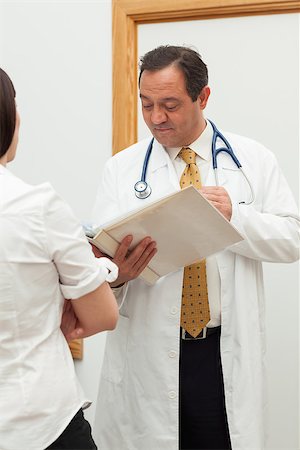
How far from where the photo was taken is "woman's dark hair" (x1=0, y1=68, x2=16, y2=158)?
3.79 ft

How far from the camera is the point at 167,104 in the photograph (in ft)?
5.84

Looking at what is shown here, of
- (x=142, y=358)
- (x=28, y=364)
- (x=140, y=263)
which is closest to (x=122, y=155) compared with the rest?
(x=140, y=263)

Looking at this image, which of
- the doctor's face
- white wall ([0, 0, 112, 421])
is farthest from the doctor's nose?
white wall ([0, 0, 112, 421])

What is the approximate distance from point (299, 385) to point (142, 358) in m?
0.87

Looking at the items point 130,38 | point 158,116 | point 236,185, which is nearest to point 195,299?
point 236,185

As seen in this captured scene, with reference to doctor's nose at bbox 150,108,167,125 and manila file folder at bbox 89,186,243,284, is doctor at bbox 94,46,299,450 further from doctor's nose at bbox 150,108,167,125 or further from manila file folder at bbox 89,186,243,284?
manila file folder at bbox 89,186,243,284

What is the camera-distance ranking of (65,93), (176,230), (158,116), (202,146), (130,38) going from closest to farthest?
1. (176,230)
2. (158,116)
3. (202,146)
4. (130,38)
5. (65,93)

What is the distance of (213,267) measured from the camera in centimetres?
181

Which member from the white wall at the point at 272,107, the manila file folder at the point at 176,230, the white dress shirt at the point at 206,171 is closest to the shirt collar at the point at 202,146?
the white dress shirt at the point at 206,171

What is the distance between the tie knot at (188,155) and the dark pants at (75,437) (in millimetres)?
824

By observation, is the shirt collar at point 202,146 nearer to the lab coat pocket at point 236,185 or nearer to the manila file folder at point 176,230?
the lab coat pocket at point 236,185

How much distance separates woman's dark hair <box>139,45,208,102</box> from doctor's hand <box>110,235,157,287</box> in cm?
44

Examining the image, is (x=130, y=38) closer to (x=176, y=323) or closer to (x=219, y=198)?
(x=219, y=198)

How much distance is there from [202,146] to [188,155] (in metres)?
0.05
